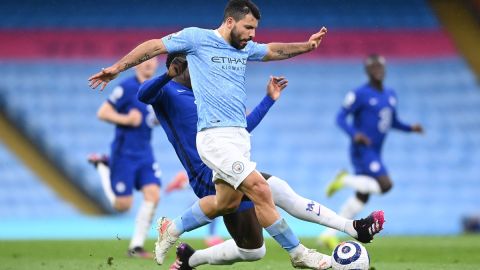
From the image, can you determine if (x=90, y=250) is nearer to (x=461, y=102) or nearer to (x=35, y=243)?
(x=35, y=243)

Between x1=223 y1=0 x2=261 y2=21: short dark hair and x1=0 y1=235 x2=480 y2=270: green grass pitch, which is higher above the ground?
x1=223 y1=0 x2=261 y2=21: short dark hair

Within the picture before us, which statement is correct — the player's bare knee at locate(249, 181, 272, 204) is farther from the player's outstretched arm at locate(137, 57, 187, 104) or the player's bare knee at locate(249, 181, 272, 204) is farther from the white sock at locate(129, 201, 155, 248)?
the white sock at locate(129, 201, 155, 248)

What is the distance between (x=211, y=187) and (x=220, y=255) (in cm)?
48

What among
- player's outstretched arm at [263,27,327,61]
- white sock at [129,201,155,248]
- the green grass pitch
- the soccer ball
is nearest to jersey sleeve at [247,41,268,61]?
player's outstretched arm at [263,27,327,61]

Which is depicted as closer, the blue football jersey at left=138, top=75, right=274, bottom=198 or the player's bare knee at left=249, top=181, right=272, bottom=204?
the player's bare knee at left=249, top=181, right=272, bottom=204

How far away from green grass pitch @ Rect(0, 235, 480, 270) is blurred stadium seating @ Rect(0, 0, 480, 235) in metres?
4.51

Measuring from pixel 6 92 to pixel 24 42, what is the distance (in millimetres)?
1077

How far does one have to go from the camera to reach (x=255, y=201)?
609 centimetres

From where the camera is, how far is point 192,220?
6.68m

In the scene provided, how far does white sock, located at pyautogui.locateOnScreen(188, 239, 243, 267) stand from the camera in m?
6.67

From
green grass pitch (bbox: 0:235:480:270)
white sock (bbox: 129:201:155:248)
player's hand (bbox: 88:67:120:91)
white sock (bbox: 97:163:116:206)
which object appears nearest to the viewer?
player's hand (bbox: 88:67:120:91)

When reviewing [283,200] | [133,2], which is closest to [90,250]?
[283,200]

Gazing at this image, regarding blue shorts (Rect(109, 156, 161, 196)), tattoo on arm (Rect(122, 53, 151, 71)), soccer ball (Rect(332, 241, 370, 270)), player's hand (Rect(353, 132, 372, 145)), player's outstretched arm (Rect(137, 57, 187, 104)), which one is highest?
player's hand (Rect(353, 132, 372, 145))

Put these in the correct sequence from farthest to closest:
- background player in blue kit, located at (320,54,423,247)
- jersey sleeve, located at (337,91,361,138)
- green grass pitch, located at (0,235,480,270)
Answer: jersey sleeve, located at (337,91,361,138)
background player in blue kit, located at (320,54,423,247)
green grass pitch, located at (0,235,480,270)
